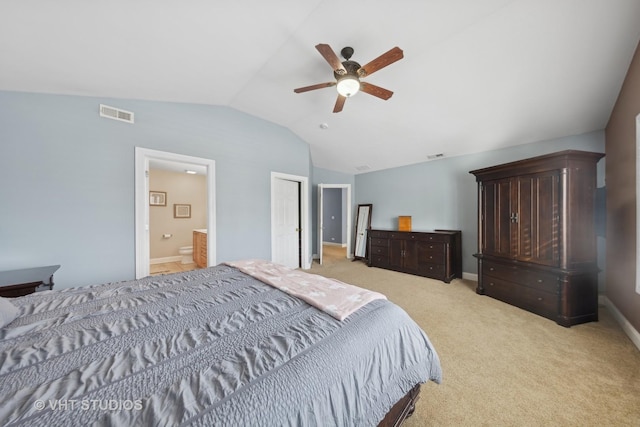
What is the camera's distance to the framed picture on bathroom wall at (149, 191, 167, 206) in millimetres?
5453

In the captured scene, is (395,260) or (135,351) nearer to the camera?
(135,351)

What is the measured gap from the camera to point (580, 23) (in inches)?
78.1

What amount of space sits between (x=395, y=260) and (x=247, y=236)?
3052 millimetres

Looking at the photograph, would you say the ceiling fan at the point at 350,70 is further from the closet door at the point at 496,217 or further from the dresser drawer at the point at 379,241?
the dresser drawer at the point at 379,241

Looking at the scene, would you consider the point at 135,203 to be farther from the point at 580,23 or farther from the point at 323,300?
the point at 580,23

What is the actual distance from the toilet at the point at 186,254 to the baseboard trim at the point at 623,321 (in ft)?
23.0

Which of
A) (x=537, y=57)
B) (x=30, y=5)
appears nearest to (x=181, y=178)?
(x=30, y=5)

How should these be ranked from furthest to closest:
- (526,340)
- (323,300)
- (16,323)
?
(526,340), (323,300), (16,323)

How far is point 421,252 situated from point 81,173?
5158 millimetres


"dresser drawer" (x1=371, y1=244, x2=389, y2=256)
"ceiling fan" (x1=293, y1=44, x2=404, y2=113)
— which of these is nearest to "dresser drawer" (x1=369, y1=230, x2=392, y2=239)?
"dresser drawer" (x1=371, y1=244, x2=389, y2=256)

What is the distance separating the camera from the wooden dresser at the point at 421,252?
13.5 feet

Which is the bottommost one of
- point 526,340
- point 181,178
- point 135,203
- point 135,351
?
point 526,340

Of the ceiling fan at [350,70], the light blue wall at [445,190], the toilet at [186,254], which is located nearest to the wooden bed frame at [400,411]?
the ceiling fan at [350,70]

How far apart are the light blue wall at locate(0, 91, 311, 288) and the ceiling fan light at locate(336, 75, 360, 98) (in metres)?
2.20
